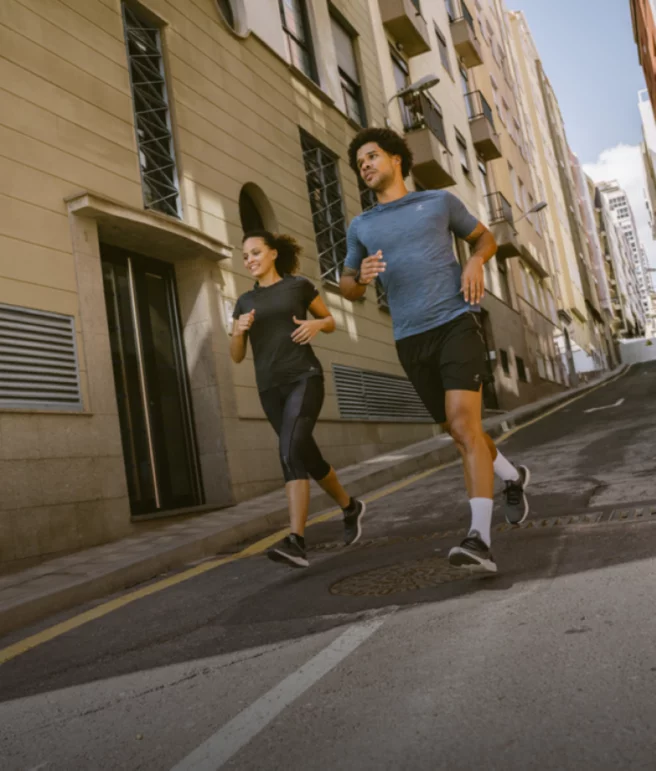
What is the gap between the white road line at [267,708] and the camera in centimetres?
227

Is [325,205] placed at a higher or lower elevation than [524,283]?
lower

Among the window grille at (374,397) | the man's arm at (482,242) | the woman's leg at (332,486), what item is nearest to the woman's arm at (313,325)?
the woman's leg at (332,486)

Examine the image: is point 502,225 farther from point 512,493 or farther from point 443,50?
point 512,493

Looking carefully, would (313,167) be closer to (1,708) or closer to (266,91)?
(266,91)

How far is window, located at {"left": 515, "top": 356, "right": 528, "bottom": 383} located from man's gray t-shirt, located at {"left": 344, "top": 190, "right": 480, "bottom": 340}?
85.5ft

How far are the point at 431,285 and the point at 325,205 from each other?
38.1 feet

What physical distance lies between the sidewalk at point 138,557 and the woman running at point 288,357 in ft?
4.85

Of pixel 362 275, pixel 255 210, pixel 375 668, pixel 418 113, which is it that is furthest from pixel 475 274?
pixel 418 113

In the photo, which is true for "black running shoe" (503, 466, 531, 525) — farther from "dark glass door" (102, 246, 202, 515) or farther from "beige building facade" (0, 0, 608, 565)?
"dark glass door" (102, 246, 202, 515)

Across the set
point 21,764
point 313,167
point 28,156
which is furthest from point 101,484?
point 313,167

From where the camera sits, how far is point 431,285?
435 centimetres

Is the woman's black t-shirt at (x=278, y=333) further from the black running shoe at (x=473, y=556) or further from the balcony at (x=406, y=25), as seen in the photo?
the balcony at (x=406, y=25)

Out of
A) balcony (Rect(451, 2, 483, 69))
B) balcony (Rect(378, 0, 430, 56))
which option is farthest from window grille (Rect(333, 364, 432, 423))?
balcony (Rect(451, 2, 483, 69))

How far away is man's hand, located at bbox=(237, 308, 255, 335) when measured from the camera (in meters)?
5.16
